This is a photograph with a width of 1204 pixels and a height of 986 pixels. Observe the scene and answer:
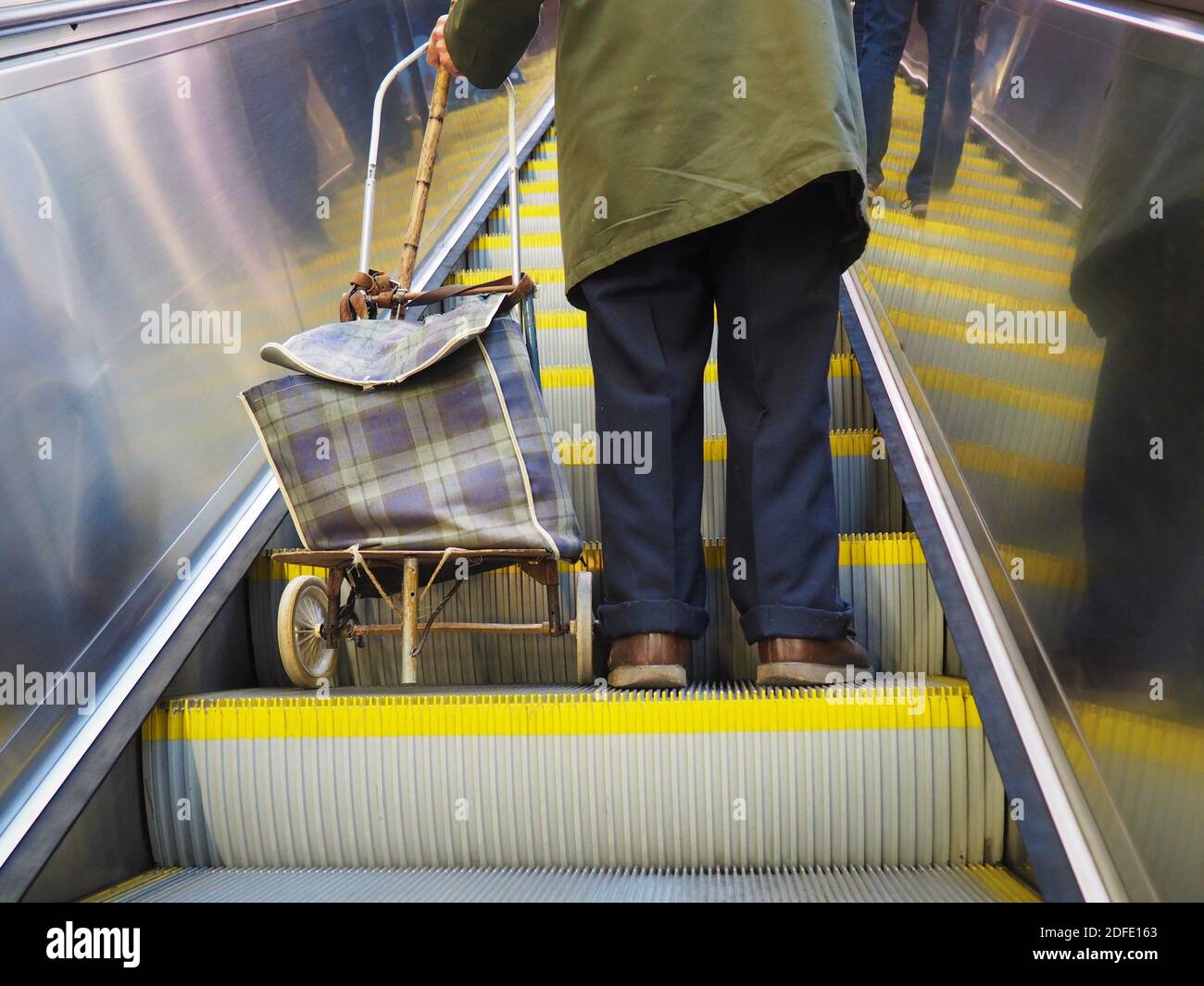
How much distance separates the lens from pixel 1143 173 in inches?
55.9

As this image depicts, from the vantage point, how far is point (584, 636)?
201 centimetres

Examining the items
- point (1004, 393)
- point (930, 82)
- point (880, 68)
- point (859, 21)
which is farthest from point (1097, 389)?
point (859, 21)

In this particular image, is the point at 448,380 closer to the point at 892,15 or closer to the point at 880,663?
the point at 880,663

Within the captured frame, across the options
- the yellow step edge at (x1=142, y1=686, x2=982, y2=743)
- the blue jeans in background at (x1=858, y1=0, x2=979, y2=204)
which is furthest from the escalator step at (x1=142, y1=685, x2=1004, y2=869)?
the blue jeans in background at (x1=858, y1=0, x2=979, y2=204)

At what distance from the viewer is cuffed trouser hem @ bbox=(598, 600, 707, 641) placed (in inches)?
74.5

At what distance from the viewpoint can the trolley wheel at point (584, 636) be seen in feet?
6.59

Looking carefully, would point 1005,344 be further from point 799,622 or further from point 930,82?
point 930,82

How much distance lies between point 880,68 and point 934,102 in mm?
1198

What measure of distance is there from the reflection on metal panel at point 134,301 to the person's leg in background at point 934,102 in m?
1.61

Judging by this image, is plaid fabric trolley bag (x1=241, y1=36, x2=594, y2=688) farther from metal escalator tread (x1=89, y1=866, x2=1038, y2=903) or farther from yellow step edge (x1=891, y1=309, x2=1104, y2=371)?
yellow step edge (x1=891, y1=309, x2=1104, y2=371)

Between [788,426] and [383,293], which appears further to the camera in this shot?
[383,293]

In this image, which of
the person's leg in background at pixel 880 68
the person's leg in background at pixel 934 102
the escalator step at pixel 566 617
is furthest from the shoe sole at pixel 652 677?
the person's leg in background at pixel 880 68

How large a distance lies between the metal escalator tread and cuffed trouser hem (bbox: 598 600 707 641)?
45cm
